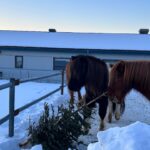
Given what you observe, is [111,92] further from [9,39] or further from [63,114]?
[9,39]

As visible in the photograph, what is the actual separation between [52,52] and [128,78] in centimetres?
2318

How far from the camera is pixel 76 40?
31578 millimetres

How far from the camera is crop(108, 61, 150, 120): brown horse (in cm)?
613

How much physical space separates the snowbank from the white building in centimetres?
2441

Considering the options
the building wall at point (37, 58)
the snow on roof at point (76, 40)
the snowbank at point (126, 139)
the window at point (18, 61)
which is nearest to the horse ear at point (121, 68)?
the snowbank at point (126, 139)

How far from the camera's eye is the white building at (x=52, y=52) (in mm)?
28391

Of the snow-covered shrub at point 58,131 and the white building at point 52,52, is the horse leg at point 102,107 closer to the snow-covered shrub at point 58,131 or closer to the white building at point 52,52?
the snow-covered shrub at point 58,131

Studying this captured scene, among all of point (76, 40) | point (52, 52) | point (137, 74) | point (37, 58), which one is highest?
point (76, 40)

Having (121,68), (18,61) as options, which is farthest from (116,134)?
(18,61)

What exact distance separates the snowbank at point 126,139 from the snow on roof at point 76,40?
83.2 ft

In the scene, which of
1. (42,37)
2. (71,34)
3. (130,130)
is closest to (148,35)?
(71,34)

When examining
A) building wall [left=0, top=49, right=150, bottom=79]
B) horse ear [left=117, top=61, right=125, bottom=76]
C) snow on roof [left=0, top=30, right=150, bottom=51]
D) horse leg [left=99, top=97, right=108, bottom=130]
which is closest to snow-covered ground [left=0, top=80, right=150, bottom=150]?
horse leg [left=99, top=97, right=108, bottom=130]

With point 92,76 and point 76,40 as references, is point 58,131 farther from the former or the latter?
point 76,40

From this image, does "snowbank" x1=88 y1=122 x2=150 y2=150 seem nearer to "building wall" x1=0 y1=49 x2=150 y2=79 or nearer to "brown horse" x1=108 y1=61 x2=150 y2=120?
"brown horse" x1=108 y1=61 x2=150 y2=120
